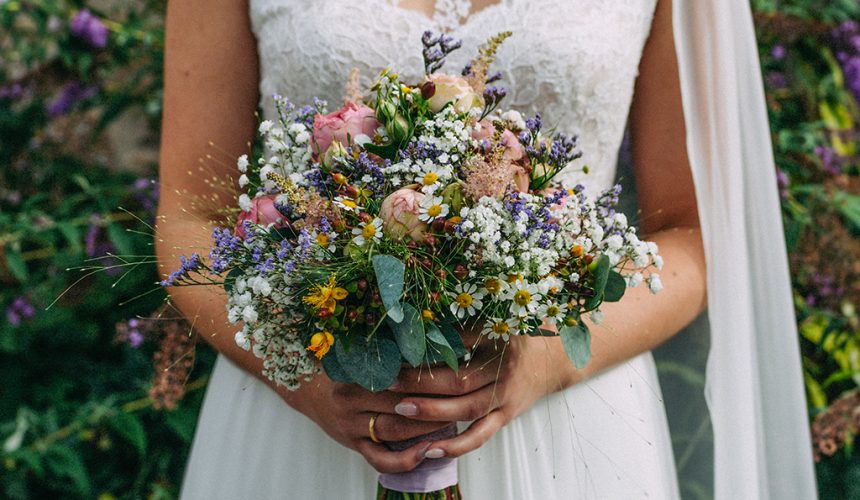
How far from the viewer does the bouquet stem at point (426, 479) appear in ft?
4.03

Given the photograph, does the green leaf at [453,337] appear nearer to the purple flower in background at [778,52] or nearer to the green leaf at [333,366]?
the green leaf at [333,366]

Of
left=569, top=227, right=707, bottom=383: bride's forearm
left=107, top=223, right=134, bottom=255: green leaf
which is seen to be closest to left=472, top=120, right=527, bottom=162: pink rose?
left=569, top=227, right=707, bottom=383: bride's forearm

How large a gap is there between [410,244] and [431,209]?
6 cm

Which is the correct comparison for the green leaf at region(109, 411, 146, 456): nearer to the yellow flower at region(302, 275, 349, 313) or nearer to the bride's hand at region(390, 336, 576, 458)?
the bride's hand at region(390, 336, 576, 458)

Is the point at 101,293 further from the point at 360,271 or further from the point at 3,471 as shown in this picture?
the point at 360,271

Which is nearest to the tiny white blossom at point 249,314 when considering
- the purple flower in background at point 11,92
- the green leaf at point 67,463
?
the green leaf at point 67,463

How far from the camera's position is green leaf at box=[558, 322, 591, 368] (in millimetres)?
1104

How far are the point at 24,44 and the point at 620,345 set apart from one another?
2387 millimetres

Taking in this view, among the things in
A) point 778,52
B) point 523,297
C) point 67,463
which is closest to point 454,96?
point 523,297

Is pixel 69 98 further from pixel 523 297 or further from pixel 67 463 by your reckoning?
pixel 523 297

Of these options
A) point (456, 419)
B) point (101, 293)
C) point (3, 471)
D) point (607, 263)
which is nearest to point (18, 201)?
point (101, 293)

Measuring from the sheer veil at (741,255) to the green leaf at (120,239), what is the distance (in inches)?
61.5

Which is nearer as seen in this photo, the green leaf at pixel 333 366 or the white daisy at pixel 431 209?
the white daisy at pixel 431 209

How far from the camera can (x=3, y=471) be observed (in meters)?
2.32
